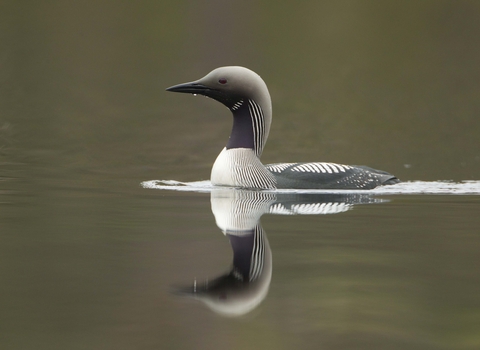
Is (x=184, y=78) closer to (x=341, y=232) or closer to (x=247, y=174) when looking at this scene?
(x=247, y=174)

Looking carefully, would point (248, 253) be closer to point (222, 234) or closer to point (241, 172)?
point (222, 234)

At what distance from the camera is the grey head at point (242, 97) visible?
8.32 metres

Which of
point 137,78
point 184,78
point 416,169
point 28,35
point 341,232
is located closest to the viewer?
point 341,232

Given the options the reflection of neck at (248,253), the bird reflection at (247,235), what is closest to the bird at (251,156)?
the bird reflection at (247,235)

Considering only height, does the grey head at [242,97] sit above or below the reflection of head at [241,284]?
above

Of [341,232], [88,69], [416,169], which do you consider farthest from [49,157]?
[88,69]

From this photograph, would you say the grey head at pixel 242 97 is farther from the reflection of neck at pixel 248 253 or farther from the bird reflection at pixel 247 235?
the reflection of neck at pixel 248 253

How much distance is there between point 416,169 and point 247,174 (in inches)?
133

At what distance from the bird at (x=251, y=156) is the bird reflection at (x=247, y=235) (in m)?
0.20

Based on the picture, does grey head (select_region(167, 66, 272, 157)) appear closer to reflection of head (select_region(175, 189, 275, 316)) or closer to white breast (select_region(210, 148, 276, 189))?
white breast (select_region(210, 148, 276, 189))

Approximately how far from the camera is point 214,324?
348cm

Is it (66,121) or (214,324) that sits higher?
(66,121)

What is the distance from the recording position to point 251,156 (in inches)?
328

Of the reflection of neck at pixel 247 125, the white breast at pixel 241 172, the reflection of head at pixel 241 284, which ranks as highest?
the reflection of neck at pixel 247 125
